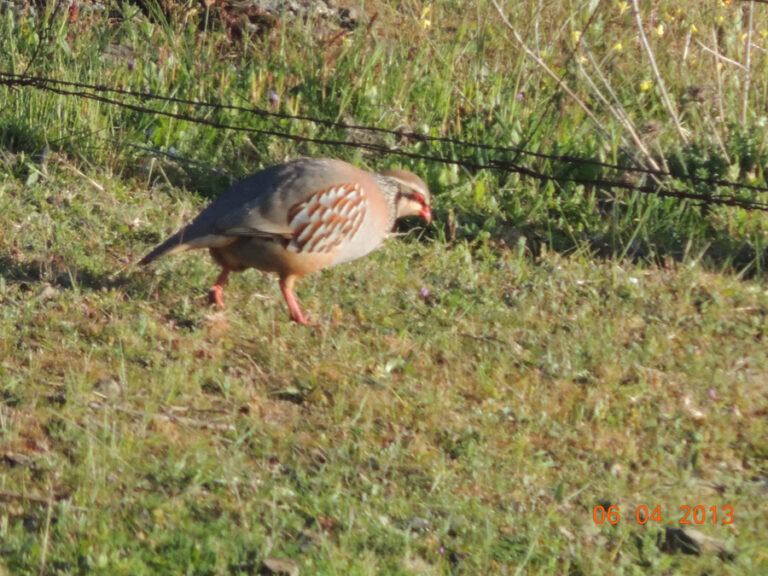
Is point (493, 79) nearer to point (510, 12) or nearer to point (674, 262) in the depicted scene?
point (510, 12)

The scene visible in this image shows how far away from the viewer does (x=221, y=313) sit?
19.4ft

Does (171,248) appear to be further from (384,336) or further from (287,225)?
(384,336)

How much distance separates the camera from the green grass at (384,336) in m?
4.27

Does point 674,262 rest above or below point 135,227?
Result: above

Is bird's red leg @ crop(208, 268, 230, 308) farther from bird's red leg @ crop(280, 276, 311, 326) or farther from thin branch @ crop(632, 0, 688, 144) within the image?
thin branch @ crop(632, 0, 688, 144)

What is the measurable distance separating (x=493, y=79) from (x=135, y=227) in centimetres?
288

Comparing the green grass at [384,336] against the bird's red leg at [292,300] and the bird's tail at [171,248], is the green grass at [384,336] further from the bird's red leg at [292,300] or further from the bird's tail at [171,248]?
the bird's tail at [171,248]

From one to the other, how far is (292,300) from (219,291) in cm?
38

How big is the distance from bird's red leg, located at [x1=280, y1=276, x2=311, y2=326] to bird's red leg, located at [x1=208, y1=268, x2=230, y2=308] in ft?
0.99

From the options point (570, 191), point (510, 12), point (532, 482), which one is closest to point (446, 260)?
point (570, 191)
